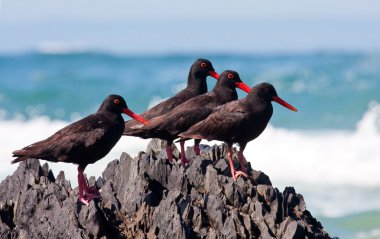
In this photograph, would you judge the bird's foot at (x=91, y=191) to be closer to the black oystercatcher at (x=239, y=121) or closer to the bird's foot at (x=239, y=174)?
the bird's foot at (x=239, y=174)

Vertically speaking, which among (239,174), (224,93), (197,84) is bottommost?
(239,174)

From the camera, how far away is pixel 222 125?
13.5m

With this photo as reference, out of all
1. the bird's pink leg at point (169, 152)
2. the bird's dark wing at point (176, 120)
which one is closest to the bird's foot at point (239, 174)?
the bird's pink leg at point (169, 152)

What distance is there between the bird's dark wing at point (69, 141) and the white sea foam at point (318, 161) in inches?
521

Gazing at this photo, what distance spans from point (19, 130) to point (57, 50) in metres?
26.4

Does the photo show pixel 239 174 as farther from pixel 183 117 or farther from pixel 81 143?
pixel 81 143

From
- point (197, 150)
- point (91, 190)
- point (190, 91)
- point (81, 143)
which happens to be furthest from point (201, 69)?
point (91, 190)

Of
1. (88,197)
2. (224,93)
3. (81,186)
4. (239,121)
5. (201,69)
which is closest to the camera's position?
(88,197)

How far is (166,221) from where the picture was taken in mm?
10617

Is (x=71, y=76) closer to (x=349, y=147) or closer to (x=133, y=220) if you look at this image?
(x=349, y=147)

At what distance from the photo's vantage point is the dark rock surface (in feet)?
35.2

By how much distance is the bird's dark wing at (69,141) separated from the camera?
40.8ft

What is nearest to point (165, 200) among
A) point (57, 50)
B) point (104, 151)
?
point (104, 151)

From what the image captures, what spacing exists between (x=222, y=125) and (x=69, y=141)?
209cm
